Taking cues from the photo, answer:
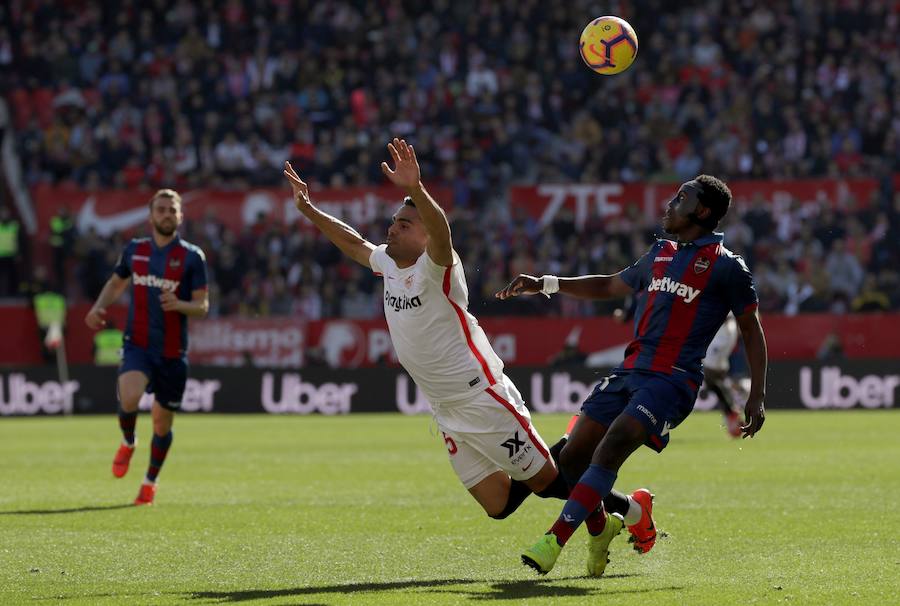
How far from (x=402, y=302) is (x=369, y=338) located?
19599 millimetres

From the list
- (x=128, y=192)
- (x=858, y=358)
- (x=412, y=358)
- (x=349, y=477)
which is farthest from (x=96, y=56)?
(x=412, y=358)

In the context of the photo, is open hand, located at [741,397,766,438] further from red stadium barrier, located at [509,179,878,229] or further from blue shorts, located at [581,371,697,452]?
red stadium barrier, located at [509,179,878,229]

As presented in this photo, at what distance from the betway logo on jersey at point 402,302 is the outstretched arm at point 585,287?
0.55 m

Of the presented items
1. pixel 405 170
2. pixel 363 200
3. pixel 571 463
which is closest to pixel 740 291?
pixel 571 463

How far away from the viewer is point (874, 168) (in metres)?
30.1

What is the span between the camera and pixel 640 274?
28.0 ft

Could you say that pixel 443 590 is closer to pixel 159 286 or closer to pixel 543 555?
pixel 543 555

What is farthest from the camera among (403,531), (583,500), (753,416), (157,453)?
(157,453)

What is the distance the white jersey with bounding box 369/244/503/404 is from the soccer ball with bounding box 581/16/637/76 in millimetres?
4706

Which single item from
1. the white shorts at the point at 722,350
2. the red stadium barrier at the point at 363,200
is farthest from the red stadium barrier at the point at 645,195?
the white shorts at the point at 722,350

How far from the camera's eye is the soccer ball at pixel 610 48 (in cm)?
1255

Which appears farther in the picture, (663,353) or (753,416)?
(663,353)

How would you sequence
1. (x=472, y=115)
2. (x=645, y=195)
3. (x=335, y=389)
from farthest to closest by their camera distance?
(x=472, y=115)
(x=645, y=195)
(x=335, y=389)

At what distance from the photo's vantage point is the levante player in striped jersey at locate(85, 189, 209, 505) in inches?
496
